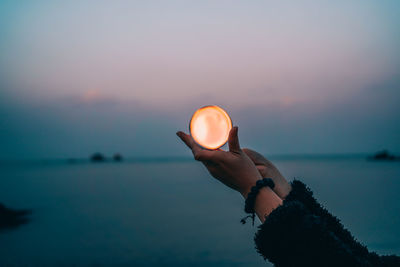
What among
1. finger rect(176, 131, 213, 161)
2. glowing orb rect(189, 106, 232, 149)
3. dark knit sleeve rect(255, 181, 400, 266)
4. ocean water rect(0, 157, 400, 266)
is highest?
glowing orb rect(189, 106, 232, 149)

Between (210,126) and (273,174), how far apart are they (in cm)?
51

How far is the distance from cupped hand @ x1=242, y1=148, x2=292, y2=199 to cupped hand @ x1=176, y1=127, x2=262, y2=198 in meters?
0.25

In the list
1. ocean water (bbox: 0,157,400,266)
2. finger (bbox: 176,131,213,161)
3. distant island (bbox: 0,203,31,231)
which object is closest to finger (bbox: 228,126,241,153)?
finger (bbox: 176,131,213,161)

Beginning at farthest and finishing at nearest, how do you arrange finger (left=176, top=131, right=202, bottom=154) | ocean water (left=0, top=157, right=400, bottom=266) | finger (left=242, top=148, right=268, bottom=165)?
ocean water (left=0, top=157, right=400, bottom=266) → finger (left=242, top=148, right=268, bottom=165) → finger (left=176, top=131, right=202, bottom=154)

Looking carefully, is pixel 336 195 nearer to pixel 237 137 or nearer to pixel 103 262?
pixel 103 262

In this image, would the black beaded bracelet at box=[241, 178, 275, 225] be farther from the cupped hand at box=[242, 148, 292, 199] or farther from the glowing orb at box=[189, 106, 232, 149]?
the glowing orb at box=[189, 106, 232, 149]

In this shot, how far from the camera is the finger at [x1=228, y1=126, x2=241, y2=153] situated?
5.14 ft

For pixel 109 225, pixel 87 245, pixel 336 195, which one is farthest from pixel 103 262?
pixel 336 195

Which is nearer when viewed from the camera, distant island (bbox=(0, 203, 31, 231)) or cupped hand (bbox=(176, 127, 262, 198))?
cupped hand (bbox=(176, 127, 262, 198))

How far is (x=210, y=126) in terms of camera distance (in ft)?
6.30

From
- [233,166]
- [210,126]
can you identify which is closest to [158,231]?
[210,126]

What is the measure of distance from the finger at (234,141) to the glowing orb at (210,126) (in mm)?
231

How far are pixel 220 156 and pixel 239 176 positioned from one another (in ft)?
0.48

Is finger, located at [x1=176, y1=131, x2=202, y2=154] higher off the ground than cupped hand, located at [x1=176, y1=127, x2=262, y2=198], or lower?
higher
